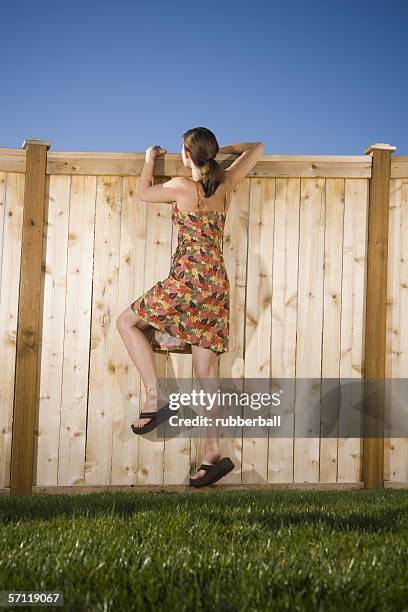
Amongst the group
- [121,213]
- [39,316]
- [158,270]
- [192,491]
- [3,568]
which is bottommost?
[192,491]

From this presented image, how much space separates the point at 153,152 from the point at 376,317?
202cm

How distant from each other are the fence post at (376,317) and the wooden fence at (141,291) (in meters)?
0.01

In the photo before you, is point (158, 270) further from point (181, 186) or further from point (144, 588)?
point (144, 588)

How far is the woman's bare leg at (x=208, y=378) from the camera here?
5008 mm

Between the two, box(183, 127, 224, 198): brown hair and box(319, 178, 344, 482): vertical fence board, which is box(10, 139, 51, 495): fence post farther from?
box(319, 178, 344, 482): vertical fence board

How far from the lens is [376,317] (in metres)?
5.32

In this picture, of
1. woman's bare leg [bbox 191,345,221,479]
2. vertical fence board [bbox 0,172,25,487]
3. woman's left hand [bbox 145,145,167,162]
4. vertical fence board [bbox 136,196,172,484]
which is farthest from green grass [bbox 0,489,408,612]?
woman's left hand [bbox 145,145,167,162]

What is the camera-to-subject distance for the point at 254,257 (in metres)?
5.30

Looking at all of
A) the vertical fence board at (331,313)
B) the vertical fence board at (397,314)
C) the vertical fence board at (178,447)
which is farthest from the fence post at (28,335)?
the vertical fence board at (397,314)

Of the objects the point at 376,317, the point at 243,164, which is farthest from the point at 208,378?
the point at 243,164

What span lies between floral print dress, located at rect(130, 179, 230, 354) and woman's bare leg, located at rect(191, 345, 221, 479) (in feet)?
0.20

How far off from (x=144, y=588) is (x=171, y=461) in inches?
122

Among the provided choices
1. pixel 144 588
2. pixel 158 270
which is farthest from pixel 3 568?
pixel 158 270

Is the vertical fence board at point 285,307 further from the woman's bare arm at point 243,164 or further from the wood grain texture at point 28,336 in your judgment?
the wood grain texture at point 28,336
